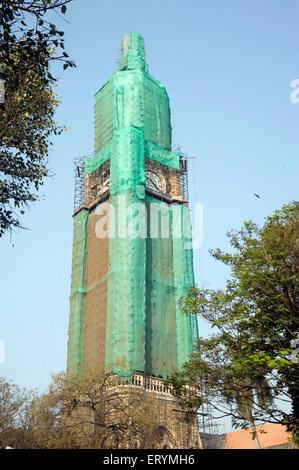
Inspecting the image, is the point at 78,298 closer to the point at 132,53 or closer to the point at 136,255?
the point at 136,255

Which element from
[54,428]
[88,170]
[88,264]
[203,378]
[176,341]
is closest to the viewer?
[203,378]

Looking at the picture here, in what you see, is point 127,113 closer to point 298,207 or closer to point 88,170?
point 88,170

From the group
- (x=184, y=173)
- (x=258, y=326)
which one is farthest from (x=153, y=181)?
(x=258, y=326)

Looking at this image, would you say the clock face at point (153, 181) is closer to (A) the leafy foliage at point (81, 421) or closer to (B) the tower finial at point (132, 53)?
(B) the tower finial at point (132, 53)

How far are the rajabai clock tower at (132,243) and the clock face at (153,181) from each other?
16 cm

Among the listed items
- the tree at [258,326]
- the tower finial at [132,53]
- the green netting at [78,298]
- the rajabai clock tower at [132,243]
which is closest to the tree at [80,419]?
the tree at [258,326]

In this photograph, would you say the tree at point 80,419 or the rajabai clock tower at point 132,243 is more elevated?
the rajabai clock tower at point 132,243

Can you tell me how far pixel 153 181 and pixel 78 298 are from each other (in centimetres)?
1883

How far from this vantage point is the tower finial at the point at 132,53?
7125 cm

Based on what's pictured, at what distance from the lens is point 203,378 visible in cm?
1981

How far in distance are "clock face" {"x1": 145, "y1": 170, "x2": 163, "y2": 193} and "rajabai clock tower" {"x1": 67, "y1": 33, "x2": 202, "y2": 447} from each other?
158 mm

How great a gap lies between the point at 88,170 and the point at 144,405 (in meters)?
42.8
